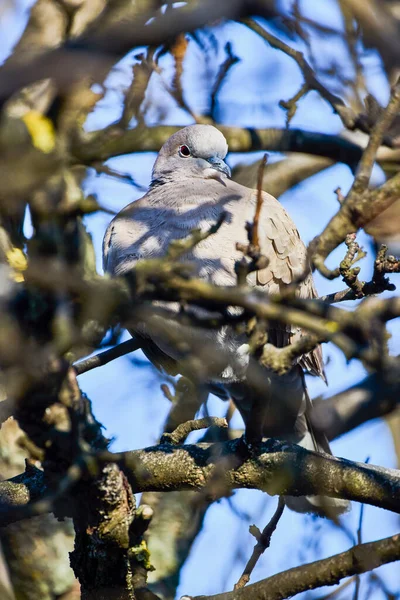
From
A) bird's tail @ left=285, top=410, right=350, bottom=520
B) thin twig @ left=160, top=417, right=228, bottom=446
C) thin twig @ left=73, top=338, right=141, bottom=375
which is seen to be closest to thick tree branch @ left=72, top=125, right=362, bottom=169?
thin twig @ left=73, top=338, right=141, bottom=375

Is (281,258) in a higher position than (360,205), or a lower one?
higher

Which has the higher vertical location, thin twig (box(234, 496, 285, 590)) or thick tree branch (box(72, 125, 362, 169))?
thick tree branch (box(72, 125, 362, 169))

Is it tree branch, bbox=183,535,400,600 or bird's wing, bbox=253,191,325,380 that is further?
bird's wing, bbox=253,191,325,380

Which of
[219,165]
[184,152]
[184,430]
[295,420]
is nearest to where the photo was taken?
[184,430]

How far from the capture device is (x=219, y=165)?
4.43 m

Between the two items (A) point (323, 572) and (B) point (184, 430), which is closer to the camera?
(A) point (323, 572)

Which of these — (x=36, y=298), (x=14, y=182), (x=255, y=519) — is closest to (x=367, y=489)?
(x=255, y=519)

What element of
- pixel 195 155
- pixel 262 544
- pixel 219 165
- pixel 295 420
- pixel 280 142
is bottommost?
pixel 262 544

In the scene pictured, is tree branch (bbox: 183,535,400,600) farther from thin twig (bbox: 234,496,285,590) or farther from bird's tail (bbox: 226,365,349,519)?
bird's tail (bbox: 226,365,349,519)

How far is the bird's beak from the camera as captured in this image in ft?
14.4

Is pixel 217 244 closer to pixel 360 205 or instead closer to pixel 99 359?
pixel 99 359

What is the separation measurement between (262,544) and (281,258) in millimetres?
1615

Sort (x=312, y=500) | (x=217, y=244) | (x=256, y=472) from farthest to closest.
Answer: (x=312, y=500)
(x=217, y=244)
(x=256, y=472)

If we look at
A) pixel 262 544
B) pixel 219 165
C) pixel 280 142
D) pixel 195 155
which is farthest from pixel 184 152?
pixel 262 544
